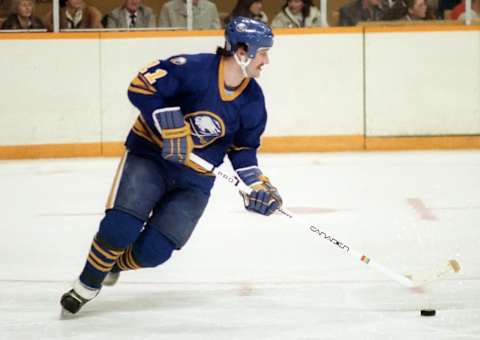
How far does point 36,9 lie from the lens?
8.84m

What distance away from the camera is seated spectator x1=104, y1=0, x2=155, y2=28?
349 inches

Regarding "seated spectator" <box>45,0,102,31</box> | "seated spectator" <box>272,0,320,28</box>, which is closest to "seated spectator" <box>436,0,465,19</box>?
"seated spectator" <box>272,0,320,28</box>

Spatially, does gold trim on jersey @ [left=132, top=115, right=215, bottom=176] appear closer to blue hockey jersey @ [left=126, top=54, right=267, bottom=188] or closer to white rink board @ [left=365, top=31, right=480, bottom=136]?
blue hockey jersey @ [left=126, top=54, right=267, bottom=188]

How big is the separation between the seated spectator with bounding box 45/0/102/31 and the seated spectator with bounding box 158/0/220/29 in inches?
19.3

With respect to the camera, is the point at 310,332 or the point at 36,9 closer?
the point at 310,332

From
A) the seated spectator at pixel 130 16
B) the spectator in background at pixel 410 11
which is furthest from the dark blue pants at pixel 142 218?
the spectator in background at pixel 410 11

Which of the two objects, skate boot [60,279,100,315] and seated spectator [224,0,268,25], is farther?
seated spectator [224,0,268,25]

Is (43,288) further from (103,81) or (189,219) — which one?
(103,81)

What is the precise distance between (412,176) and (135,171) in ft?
12.5

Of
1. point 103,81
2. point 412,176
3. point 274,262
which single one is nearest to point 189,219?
point 274,262

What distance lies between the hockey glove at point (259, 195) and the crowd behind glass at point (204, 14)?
4820 millimetres

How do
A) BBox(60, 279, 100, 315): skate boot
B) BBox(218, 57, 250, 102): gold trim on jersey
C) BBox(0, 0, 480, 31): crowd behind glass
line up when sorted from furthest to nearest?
1. BBox(0, 0, 480, 31): crowd behind glass
2. BBox(218, 57, 250, 102): gold trim on jersey
3. BBox(60, 279, 100, 315): skate boot

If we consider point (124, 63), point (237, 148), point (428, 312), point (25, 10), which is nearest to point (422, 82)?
point (124, 63)

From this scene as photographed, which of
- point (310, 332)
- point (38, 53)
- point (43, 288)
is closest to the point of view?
point (310, 332)
